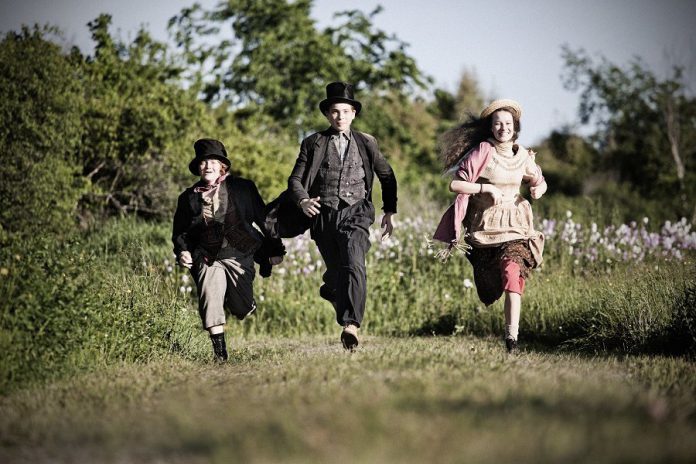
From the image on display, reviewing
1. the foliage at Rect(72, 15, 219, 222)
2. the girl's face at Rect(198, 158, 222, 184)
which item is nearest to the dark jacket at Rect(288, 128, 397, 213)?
the girl's face at Rect(198, 158, 222, 184)

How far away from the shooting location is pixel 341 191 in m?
6.05

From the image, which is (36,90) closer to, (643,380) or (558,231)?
(558,231)

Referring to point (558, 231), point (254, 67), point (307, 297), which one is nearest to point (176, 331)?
point (307, 297)

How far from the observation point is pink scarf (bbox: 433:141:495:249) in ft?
19.9

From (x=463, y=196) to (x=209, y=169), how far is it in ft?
7.33

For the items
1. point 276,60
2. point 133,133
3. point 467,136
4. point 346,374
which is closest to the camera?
point 346,374

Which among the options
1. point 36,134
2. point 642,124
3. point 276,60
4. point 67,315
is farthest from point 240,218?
point 642,124

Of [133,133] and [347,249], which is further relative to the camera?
[133,133]

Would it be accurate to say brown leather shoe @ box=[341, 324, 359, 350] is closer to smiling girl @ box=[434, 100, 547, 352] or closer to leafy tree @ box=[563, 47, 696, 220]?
smiling girl @ box=[434, 100, 547, 352]

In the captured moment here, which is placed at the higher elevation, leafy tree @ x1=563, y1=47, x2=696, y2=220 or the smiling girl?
leafy tree @ x1=563, y1=47, x2=696, y2=220

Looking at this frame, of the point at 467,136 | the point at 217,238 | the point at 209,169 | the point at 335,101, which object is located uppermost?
the point at 335,101

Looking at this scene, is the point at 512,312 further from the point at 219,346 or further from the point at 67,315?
the point at 67,315

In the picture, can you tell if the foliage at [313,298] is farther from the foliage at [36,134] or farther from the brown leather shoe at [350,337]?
the brown leather shoe at [350,337]

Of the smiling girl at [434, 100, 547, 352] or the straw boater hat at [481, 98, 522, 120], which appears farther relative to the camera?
the straw boater hat at [481, 98, 522, 120]
